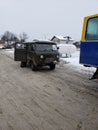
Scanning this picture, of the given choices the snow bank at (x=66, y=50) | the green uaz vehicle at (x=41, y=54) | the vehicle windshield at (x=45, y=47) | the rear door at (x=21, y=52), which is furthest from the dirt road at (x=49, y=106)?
the snow bank at (x=66, y=50)

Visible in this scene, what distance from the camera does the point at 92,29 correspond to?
322 inches

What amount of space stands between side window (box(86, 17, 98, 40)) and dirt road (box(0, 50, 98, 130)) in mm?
2062

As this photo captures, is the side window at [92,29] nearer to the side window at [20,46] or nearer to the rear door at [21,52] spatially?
the rear door at [21,52]

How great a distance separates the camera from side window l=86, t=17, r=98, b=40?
7.93m

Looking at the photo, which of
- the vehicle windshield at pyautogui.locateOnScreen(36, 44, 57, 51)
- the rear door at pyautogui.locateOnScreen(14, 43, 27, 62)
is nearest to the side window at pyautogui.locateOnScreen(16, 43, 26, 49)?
the rear door at pyautogui.locateOnScreen(14, 43, 27, 62)

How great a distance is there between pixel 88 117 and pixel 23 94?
3.26m

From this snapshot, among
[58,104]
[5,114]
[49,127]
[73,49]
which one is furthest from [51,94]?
[73,49]

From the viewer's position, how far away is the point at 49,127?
17.8 ft

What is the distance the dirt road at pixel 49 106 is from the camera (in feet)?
18.5

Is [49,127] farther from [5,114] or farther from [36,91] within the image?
[36,91]

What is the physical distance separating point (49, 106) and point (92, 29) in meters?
3.07

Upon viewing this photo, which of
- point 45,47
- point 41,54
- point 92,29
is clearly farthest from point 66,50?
point 92,29

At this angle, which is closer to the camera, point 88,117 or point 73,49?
point 88,117

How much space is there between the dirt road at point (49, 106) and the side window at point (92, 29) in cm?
206
